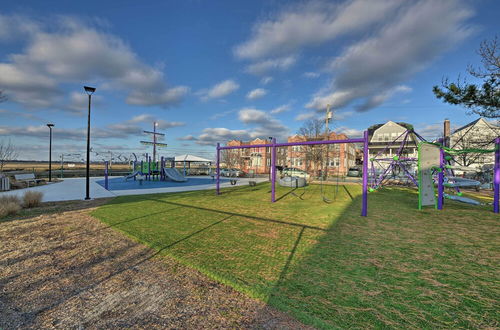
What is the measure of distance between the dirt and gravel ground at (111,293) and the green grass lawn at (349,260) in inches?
13.2

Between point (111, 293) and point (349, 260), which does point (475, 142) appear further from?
point (111, 293)

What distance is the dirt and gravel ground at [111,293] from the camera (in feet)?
8.07

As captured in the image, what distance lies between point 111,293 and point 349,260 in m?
4.08

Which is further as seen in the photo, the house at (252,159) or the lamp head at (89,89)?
the house at (252,159)

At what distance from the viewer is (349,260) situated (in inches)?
159

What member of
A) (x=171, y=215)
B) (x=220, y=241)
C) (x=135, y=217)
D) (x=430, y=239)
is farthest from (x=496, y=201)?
(x=135, y=217)

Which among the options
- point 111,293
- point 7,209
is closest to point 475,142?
point 111,293

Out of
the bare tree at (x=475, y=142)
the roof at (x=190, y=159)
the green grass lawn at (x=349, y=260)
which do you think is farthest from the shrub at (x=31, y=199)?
the roof at (x=190, y=159)

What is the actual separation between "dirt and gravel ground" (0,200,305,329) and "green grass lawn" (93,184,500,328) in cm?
34

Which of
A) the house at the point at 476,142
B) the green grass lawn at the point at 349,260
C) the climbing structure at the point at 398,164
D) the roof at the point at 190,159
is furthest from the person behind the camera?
the roof at the point at 190,159

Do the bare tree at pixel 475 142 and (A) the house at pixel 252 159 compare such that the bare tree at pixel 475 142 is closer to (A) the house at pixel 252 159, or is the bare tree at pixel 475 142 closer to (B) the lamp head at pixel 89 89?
(B) the lamp head at pixel 89 89

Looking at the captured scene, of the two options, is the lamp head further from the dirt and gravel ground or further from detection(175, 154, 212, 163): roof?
detection(175, 154, 212, 163): roof

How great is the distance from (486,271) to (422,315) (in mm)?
2255

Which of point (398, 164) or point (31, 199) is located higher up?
point (398, 164)
